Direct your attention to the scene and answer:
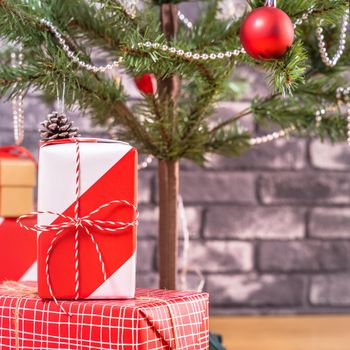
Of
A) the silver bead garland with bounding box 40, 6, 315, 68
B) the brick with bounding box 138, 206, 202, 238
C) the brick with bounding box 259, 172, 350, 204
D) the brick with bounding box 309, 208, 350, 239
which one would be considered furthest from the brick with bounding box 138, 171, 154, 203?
the silver bead garland with bounding box 40, 6, 315, 68

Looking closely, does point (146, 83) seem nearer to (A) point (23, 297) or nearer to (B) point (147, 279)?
(A) point (23, 297)

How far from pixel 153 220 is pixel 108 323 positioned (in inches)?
30.4

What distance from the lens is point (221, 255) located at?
4.58 feet

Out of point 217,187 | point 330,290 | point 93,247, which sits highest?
point 217,187

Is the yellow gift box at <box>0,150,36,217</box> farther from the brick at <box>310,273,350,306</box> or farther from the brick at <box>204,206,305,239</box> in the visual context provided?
the brick at <box>310,273,350,306</box>

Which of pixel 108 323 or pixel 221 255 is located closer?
pixel 108 323

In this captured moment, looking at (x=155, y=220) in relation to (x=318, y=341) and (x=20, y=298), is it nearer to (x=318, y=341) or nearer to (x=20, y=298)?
(x=318, y=341)

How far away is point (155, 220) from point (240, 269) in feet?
0.71

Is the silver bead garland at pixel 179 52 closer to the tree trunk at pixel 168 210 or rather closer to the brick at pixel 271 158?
the tree trunk at pixel 168 210

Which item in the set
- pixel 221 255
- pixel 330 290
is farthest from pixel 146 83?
pixel 330 290

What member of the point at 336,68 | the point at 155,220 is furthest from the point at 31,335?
the point at 155,220

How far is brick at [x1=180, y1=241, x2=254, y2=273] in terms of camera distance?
4.57 ft

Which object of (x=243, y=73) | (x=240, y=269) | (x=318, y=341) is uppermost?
(x=243, y=73)

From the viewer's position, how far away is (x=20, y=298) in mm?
658
